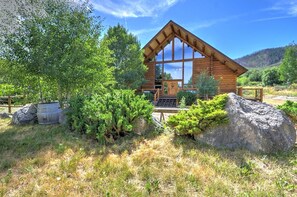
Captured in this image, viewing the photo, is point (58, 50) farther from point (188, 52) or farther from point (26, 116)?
point (188, 52)

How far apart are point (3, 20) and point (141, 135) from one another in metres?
5.40

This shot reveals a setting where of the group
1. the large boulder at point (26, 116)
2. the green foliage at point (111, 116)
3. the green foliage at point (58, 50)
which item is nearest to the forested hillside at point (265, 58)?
the green foliage at point (58, 50)

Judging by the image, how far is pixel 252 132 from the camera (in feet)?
12.2

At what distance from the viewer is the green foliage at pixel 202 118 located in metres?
3.89

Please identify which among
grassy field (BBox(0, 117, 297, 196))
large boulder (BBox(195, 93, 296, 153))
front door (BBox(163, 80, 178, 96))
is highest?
front door (BBox(163, 80, 178, 96))

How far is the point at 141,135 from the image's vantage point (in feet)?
14.2

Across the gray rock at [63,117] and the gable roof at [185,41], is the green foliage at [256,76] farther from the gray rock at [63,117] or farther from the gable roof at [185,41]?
the gray rock at [63,117]

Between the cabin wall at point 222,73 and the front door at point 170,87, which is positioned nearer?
the cabin wall at point 222,73

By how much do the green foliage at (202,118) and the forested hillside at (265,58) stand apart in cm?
7092

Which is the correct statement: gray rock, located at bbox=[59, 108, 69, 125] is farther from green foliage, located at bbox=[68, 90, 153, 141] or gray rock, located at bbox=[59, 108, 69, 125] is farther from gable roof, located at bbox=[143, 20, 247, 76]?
gable roof, located at bbox=[143, 20, 247, 76]

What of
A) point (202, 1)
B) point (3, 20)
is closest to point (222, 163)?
point (3, 20)

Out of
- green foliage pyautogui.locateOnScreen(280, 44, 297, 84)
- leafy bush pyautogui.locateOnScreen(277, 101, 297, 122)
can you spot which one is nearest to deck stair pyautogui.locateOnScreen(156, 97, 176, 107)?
leafy bush pyautogui.locateOnScreen(277, 101, 297, 122)

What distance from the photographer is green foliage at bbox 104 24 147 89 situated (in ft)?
42.6

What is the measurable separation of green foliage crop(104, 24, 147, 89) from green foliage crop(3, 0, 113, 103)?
21.3 feet
